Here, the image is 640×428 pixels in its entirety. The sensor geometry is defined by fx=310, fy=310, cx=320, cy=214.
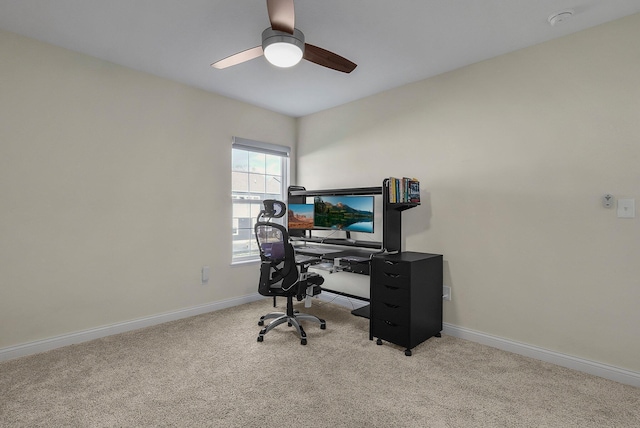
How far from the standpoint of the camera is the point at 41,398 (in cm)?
187

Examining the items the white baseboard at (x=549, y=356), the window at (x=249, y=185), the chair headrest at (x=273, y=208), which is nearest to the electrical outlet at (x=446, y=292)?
the white baseboard at (x=549, y=356)

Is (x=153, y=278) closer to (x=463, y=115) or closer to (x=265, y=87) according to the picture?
(x=265, y=87)

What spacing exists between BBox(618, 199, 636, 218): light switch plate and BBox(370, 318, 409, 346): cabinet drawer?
1.68 m

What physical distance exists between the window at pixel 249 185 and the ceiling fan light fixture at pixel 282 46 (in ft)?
6.08

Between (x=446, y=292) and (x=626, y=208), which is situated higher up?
(x=626, y=208)

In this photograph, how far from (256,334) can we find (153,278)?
1203 millimetres

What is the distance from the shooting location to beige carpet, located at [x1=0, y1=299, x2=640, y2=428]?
5.60 feet

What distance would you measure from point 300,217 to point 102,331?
90.5 inches

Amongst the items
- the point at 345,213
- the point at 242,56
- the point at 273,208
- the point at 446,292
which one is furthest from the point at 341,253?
the point at 242,56

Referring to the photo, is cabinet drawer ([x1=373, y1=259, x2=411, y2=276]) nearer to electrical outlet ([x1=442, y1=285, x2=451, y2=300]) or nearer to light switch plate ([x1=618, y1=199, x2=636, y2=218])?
electrical outlet ([x1=442, y1=285, x2=451, y2=300])

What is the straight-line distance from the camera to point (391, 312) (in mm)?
2598

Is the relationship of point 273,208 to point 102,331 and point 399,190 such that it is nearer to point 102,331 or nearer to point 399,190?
point 399,190

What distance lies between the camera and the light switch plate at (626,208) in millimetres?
2068

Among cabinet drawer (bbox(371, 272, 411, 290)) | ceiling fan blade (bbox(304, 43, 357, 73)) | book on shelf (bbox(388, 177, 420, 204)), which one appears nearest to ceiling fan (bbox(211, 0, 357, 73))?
ceiling fan blade (bbox(304, 43, 357, 73))
